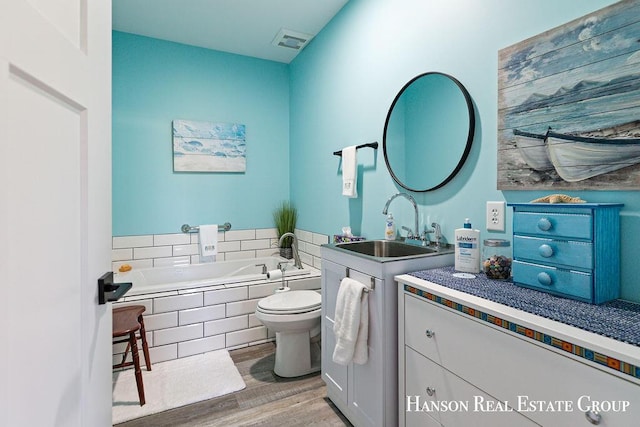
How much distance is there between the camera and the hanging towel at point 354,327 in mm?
1530

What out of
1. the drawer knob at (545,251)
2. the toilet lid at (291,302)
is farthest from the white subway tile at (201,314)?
the drawer knob at (545,251)

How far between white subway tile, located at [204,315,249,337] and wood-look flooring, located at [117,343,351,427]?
0.46 meters

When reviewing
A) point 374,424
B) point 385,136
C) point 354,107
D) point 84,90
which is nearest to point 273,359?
point 374,424

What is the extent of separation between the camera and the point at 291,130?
3697 millimetres

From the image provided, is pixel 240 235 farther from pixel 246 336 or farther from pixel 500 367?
pixel 500 367

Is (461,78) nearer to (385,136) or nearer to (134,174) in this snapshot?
(385,136)

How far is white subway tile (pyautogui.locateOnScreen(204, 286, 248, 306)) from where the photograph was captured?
8.42ft

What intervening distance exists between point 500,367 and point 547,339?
195 millimetres

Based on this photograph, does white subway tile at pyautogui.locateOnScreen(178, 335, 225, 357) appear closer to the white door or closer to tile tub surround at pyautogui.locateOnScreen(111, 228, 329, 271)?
tile tub surround at pyautogui.locateOnScreen(111, 228, 329, 271)

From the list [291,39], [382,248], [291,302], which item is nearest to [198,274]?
[291,302]

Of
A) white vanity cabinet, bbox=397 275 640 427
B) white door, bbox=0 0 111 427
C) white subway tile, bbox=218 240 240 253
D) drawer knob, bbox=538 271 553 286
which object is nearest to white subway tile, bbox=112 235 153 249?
white subway tile, bbox=218 240 240 253

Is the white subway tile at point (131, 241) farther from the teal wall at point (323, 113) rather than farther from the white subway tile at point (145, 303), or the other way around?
the white subway tile at point (145, 303)

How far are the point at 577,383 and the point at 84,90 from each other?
54.3 inches

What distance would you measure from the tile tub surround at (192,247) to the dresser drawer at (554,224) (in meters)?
1.87
